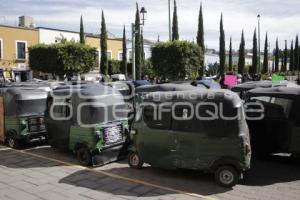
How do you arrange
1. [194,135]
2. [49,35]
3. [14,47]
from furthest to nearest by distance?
[49,35], [14,47], [194,135]

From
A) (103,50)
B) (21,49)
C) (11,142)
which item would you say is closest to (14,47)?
(21,49)

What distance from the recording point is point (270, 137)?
30.6 feet

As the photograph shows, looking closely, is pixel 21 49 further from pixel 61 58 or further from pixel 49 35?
pixel 61 58

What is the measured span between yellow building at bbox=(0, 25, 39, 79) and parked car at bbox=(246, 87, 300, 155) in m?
36.5

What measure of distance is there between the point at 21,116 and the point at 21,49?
3447cm

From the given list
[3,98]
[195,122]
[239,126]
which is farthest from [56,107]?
[239,126]

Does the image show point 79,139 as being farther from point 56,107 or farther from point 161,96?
point 161,96

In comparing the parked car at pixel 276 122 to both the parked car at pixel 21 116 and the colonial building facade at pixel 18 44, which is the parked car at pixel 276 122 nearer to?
the parked car at pixel 21 116

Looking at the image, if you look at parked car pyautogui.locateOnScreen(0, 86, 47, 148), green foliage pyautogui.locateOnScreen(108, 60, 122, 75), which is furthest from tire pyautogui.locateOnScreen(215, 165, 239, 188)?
green foliage pyautogui.locateOnScreen(108, 60, 122, 75)

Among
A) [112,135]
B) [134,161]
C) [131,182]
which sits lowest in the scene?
[131,182]

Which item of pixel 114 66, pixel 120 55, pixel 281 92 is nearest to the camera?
pixel 281 92

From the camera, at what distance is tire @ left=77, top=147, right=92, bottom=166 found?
372 inches

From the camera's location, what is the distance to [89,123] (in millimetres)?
9562

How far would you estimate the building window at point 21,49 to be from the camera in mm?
43084
